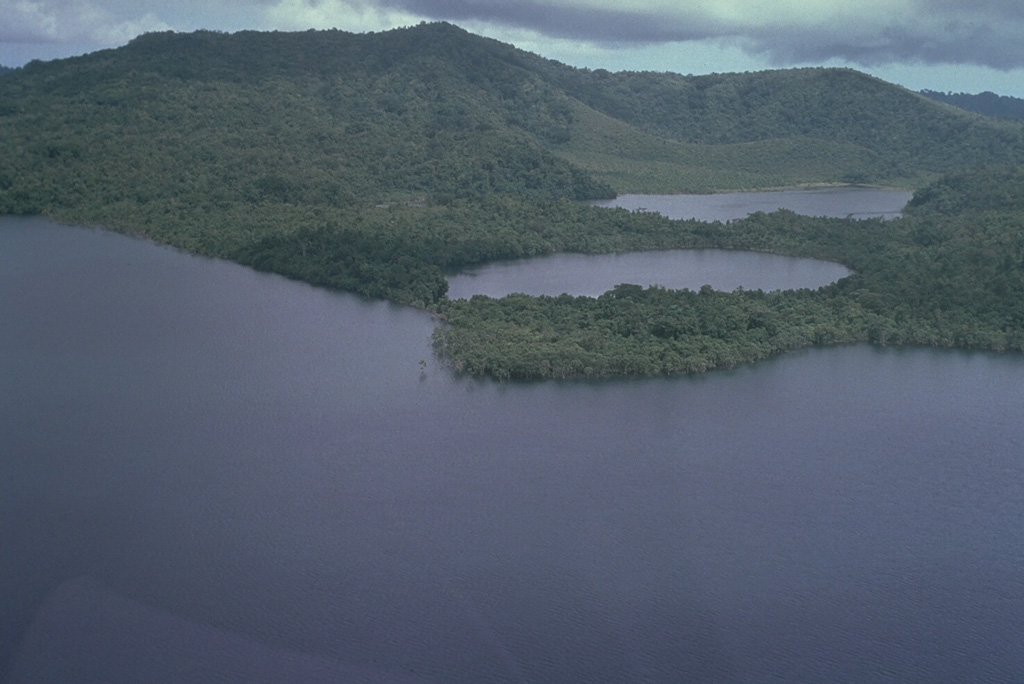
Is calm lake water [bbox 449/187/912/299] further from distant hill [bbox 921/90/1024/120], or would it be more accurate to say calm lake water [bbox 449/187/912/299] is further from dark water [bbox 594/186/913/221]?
distant hill [bbox 921/90/1024/120]

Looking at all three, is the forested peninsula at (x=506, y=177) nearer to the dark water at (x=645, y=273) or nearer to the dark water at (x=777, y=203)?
the dark water at (x=645, y=273)

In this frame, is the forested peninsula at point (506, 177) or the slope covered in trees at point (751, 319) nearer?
the slope covered in trees at point (751, 319)

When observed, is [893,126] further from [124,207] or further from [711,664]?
[711,664]

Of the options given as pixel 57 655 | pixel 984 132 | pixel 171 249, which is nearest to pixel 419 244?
Result: pixel 171 249

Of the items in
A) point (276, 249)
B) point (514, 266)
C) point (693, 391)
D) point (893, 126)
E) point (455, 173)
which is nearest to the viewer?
point (693, 391)

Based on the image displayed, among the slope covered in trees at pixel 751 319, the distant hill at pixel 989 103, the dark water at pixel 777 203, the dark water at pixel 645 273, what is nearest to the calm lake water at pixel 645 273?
the dark water at pixel 645 273

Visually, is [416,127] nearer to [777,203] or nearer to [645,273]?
[777,203]
